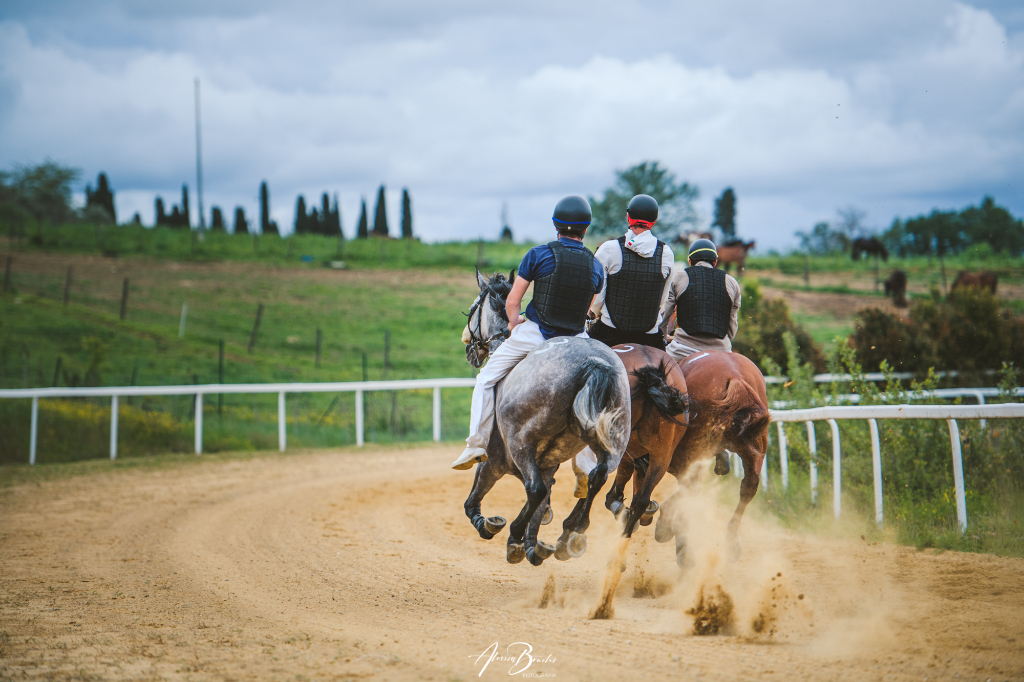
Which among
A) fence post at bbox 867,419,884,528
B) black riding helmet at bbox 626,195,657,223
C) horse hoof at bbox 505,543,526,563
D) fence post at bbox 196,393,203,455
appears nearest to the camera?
horse hoof at bbox 505,543,526,563

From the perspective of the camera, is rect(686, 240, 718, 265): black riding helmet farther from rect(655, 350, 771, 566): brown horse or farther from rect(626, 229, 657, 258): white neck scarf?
rect(655, 350, 771, 566): brown horse

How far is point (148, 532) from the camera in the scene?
7988mm

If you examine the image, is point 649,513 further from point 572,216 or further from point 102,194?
point 102,194

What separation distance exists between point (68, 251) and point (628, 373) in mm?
45186

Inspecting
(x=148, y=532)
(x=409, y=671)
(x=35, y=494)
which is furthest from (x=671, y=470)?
(x=35, y=494)

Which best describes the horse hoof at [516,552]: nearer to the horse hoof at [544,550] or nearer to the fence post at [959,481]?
the horse hoof at [544,550]

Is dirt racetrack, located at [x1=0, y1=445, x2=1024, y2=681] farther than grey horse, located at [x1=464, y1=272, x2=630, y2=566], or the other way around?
grey horse, located at [x1=464, y1=272, x2=630, y2=566]

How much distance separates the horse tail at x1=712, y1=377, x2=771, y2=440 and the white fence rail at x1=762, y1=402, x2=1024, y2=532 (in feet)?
5.74

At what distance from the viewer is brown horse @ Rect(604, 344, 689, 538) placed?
5180 millimetres

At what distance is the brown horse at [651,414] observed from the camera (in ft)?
17.0

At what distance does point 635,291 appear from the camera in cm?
584

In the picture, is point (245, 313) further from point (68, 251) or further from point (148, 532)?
point (148, 532)

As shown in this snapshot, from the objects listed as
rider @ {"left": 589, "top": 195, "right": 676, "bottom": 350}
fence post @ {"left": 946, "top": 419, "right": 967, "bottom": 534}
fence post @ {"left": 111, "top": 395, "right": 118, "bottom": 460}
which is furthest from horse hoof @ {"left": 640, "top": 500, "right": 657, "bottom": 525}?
fence post @ {"left": 111, "top": 395, "right": 118, "bottom": 460}

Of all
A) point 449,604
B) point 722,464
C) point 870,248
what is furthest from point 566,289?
point 870,248
